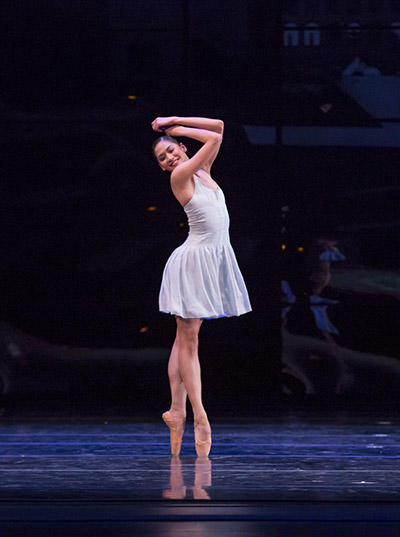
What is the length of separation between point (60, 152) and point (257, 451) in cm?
348

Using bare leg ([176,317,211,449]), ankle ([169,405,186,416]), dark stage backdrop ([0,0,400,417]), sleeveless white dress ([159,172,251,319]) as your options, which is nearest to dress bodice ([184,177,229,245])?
sleeveless white dress ([159,172,251,319])

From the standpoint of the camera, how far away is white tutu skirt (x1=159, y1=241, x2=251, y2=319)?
595 centimetres

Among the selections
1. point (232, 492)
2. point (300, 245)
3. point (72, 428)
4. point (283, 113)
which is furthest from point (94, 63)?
point (232, 492)

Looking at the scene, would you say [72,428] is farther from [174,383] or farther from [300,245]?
[300,245]

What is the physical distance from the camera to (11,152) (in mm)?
8570

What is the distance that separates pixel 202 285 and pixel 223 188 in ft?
8.95

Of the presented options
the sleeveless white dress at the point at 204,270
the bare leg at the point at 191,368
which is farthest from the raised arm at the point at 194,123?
the bare leg at the point at 191,368

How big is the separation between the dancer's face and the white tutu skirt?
0.50 meters

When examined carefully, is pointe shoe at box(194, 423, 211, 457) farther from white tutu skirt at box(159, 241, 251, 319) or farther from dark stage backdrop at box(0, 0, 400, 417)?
dark stage backdrop at box(0, 0, 400, 417)

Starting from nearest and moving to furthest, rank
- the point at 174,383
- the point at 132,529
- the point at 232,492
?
1. the point at 132,529
2. the point at 232,492
3. the point at 174,383

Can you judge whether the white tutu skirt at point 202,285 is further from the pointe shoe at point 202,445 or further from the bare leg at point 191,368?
the pointe shoe at point 202,445

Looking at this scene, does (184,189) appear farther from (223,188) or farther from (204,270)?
(223,188)

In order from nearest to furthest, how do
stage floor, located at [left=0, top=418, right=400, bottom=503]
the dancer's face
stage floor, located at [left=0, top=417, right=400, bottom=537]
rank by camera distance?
stage floor, located at [left=0, top=417, right=400, bottom=537]
stage floor, located at [left=0, top=418, right=400, bottom=503]
the dancer's face

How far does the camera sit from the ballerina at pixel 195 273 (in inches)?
234
